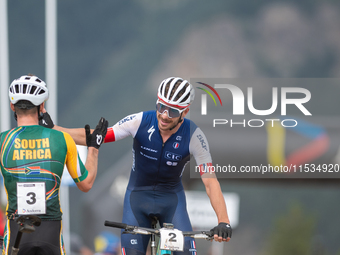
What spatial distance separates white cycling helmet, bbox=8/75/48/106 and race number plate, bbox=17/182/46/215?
654 mm

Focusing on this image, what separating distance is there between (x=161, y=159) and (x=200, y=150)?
1.41 ft

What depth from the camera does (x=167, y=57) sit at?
27203 mm

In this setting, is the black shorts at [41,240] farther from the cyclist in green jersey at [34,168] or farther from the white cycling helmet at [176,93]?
the white cycling helmet at [176,93]

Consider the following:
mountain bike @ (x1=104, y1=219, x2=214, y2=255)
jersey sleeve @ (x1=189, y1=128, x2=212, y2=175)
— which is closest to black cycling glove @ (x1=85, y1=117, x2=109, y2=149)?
mountain bike @ (x1=104, y1=219, x2=214, y2=255)

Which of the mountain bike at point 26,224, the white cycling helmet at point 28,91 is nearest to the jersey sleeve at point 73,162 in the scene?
the white cycling helmet at point 28,91

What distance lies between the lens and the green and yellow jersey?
3.50m

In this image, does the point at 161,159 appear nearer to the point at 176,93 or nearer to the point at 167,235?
the point at 176,93

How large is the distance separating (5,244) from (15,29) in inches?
1025

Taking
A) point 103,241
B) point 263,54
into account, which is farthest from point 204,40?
point 103,241

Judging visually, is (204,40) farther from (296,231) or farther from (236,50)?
(296,231)

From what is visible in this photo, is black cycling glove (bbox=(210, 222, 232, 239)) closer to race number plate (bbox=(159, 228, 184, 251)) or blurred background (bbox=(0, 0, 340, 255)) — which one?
race number plate (bbox=(159, 228, 184, 251))

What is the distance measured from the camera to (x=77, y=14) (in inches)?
1075

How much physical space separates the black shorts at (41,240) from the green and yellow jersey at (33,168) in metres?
0.07

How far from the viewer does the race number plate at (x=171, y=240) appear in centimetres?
384
